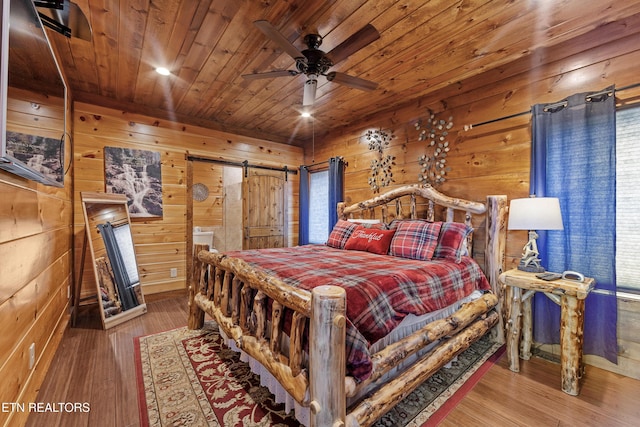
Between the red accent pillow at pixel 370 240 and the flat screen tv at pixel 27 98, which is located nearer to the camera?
the flat screen tv at pixel 27 98

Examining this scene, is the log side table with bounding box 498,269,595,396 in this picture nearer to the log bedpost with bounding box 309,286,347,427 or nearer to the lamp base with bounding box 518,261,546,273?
the lamp base with bounding box 518,261,546,273

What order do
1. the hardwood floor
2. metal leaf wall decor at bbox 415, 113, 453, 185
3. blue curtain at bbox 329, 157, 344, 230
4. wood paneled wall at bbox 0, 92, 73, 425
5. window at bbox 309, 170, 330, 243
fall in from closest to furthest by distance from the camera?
wood paneled wall at bbox 0, 92, 73, 425 → the hardwood floor → metal leaf wall decor at bbox 415, 113, 453, 185 → blue curtain at bbox 329, 157, 344, 230 → window at bbox 309, 170, 330, 243

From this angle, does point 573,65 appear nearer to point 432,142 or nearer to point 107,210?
point 432,142

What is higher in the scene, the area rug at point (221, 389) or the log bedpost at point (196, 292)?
the log bedpost at point (196, 292)

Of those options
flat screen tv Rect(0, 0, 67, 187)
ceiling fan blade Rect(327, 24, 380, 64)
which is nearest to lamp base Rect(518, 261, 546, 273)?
ceiling fan blade Rect(327, 24, 380, 64)

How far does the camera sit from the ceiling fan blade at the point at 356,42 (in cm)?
168

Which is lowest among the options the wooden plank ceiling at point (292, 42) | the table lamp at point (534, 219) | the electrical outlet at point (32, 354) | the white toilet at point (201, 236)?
the electrical outlet at point (32, 354)

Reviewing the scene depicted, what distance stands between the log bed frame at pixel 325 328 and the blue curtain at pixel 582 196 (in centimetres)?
35

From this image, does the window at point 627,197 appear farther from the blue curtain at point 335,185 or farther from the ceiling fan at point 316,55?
the blue curtain at point 335,185

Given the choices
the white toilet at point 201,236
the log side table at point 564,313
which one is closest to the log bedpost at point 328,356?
the log side table at point 564,313

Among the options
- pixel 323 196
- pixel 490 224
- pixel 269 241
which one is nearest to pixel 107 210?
pixel 269 241

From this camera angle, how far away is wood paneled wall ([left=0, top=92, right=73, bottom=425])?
1.26 m

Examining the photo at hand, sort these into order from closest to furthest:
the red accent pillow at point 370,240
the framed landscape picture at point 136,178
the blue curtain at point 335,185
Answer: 1. the red accent pillow at point 370,240
2. the framed landscape picture at point 136,178
3. the blue curtain at point 335,185

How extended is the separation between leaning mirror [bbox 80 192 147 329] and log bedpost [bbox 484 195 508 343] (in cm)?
376
